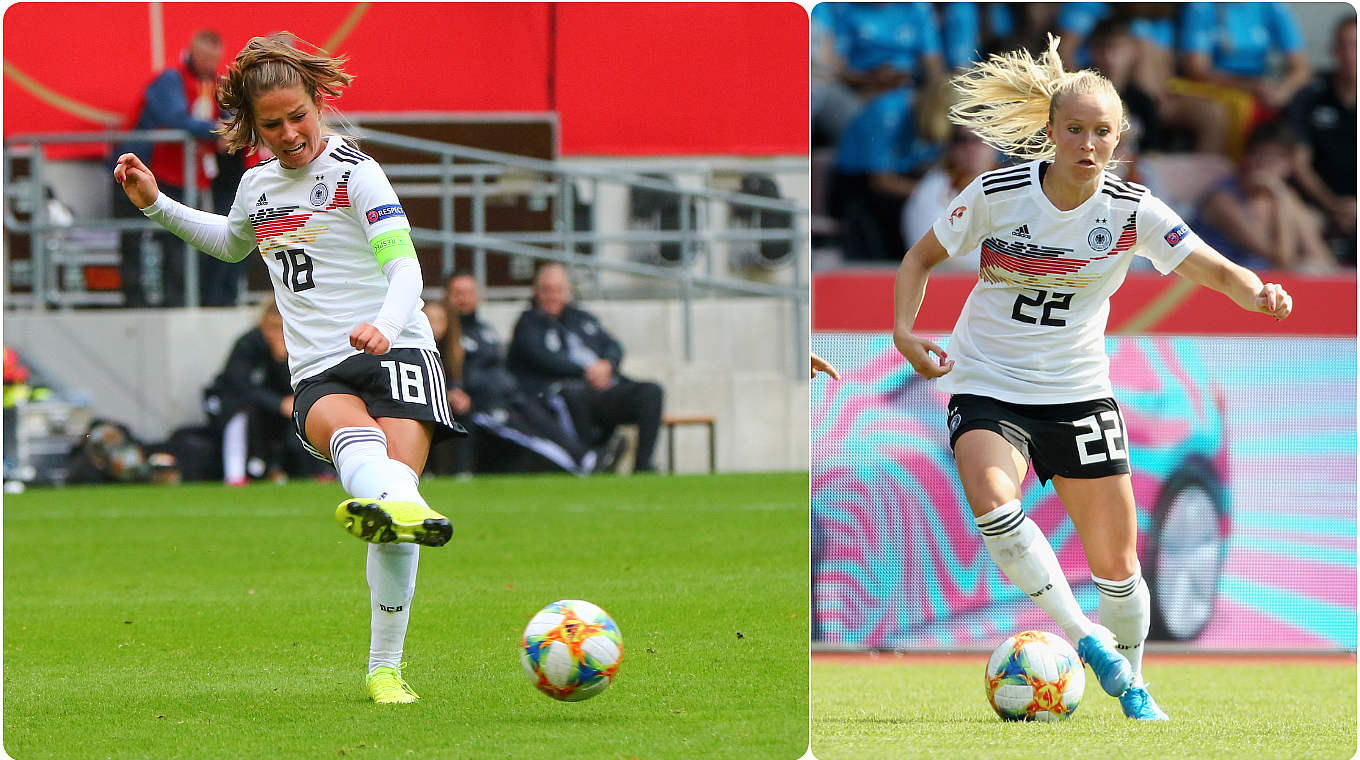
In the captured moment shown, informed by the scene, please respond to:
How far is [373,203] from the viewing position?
14.8ft

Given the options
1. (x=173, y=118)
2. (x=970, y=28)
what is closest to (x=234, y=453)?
(x=173, y=118)

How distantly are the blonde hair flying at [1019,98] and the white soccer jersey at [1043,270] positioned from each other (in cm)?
15

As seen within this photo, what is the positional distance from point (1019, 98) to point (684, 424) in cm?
848

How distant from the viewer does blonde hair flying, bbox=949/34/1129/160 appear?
15.5 feet

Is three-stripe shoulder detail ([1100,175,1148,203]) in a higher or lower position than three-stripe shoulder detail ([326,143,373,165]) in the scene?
lower

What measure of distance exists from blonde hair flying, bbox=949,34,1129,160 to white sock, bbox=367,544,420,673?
6.64 feet

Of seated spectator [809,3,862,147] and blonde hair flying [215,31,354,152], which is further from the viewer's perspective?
seated spectator [809,3,862,147]

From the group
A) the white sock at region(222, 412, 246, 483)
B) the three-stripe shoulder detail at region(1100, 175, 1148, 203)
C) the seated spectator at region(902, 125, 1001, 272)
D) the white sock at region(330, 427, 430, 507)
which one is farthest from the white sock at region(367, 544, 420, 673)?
the white sock at region(222, 412, 246, 483)

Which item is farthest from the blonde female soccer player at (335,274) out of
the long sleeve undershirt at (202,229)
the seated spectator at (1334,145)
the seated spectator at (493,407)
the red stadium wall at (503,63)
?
the seated spectator at (1334,145)

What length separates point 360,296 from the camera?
4648mm

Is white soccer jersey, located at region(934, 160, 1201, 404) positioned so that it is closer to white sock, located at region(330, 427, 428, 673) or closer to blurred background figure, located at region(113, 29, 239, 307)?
white sock, located at region(330, 427, 428, 673)

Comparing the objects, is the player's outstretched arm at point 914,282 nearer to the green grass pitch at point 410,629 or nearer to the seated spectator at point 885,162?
the green grass pitch at point 410,629

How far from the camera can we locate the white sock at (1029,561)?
15.3 feet

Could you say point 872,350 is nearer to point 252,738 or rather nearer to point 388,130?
point 252,738
